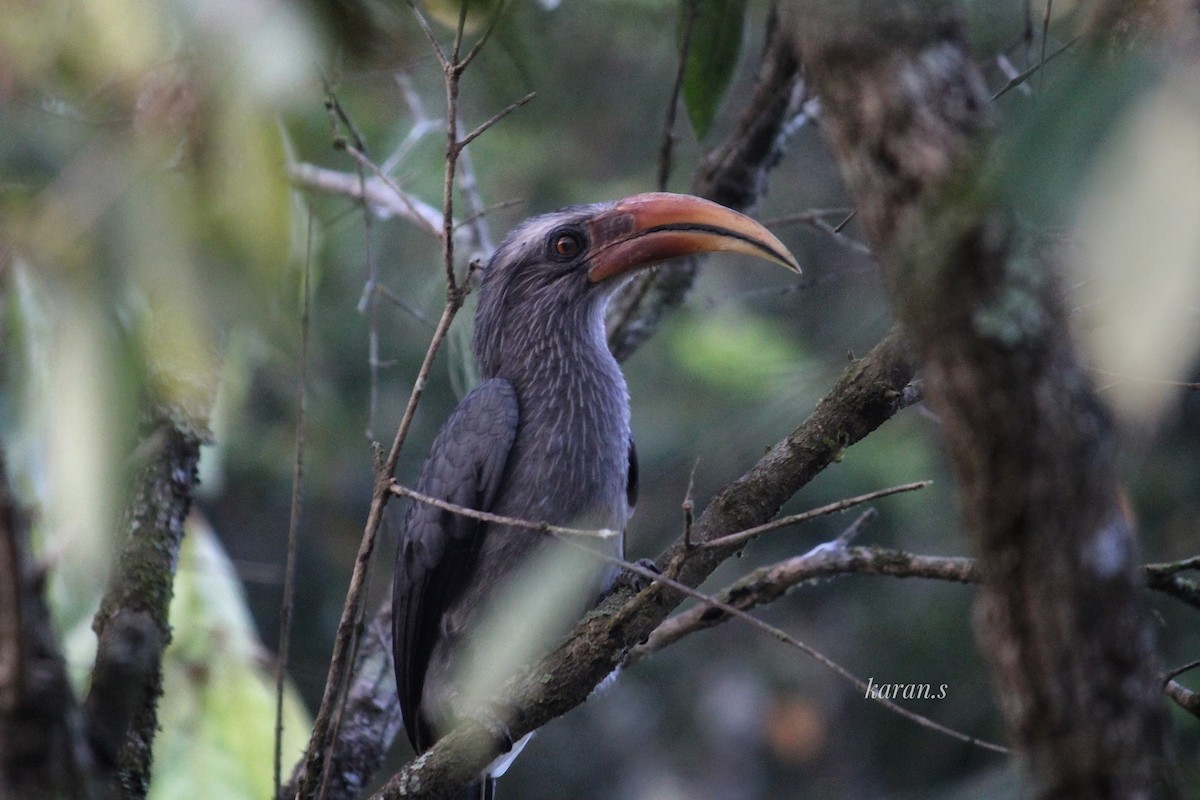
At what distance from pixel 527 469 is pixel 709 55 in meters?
1.32

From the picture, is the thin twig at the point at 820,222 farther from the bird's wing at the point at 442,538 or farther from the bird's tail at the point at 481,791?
the bird's tail at the point at 481,791

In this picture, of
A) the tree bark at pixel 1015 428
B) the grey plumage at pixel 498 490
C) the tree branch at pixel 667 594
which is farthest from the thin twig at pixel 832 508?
the grey plumage at pixel 498 490

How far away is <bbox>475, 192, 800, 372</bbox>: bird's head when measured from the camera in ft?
11.4

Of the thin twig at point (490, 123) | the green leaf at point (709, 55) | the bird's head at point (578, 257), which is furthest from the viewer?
the bird's head at point (578, 257)

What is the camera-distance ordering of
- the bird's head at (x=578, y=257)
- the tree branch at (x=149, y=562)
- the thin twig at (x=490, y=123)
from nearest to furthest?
the thin twig at (x=490, y=123) < the tree branch at (x=149, y=562) < the bird's head at (x=578, y=257)

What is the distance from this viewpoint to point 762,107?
3.84 m

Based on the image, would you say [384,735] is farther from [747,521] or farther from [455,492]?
[747,521]

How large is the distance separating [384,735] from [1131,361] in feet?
9.72

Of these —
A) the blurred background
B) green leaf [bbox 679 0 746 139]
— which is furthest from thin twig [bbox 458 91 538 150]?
green leaf [bbox 679 0 746 139]

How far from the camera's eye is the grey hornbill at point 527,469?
336 cm

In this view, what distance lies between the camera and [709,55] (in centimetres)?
319

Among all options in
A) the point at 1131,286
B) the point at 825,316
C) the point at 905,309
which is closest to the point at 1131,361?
the point at 1131,286

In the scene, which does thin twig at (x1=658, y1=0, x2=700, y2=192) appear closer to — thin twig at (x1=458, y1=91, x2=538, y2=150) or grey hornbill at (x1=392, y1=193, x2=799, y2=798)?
grey hornbill at (x1=392, y1=193, x2=799, y2=798)

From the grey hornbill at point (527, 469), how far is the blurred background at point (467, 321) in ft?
1.16
